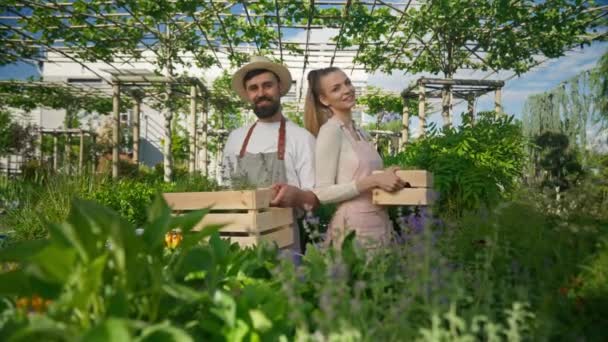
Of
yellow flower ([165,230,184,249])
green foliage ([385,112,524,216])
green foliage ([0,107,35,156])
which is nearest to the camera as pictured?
yellow flower ([165,230,184,249])

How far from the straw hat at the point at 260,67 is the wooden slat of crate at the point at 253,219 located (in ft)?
3.70

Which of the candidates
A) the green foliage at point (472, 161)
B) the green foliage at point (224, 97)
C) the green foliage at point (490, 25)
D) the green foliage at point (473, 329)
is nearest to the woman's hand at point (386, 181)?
the green foliage at point (473, 329)

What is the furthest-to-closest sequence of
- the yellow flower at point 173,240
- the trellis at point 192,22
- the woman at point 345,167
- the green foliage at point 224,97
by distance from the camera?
1. the green foliage at point 224,97
2. the trellis at point 192,22
3. the woman at point 345,167
4. the yellow flower at point 173,240

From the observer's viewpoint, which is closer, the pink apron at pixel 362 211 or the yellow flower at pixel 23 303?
the yellow flower at pixel 23 303

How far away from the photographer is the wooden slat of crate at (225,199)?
211 centimetres

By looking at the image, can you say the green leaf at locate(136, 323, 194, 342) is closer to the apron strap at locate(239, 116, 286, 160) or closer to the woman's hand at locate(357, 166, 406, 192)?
the woman's hand at locate(357, 166, 406, 192)

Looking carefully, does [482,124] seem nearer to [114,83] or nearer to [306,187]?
[306,187]

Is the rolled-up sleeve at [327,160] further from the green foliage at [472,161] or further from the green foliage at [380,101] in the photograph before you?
the green foliage at [380,101]

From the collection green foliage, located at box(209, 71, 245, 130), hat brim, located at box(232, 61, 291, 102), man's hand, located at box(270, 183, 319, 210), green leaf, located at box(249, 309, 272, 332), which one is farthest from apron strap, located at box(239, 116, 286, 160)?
green foliage, located at box(209, 71, 245, 130)

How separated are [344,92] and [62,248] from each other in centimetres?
193

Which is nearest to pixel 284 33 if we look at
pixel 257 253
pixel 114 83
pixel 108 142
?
pixel 114 83

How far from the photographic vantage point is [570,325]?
944mm

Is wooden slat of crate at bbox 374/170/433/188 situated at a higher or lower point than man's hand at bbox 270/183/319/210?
higher

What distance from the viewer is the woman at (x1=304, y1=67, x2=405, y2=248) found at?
2301mm
